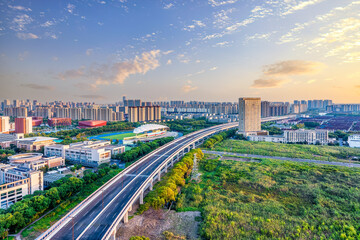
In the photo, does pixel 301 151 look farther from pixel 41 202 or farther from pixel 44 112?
pixel 44 112

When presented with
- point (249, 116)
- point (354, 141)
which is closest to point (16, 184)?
point (249, 116)

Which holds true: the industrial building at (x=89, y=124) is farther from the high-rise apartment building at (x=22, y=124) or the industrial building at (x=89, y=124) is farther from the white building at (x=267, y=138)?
the white building at (x=267, y=138)

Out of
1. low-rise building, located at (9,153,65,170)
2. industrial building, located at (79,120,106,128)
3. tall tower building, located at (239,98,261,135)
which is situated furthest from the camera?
industrial building, located at (79,120,106,128)

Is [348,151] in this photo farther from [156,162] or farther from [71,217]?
[71,217]

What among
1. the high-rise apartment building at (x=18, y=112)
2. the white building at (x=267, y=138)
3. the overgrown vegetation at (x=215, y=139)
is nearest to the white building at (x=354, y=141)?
the white building at (x=267, y=138)

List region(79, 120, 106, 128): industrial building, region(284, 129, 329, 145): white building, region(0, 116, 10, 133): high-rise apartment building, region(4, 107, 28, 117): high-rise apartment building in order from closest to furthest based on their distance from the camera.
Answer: region(284, 129, 329, 145): white building
region(0, 116, 10, 133): high-rise apartment building
region(79, 120, 106, 128): industrial building
region(4, 107, 28, 117): high-rise apartment building

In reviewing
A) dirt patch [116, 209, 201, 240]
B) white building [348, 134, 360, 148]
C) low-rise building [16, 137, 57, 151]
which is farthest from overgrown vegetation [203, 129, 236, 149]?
low-rise building [16, 137, 57, 151]

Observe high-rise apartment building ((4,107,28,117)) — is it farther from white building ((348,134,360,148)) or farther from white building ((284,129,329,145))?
white building ((348,134,360,148))
